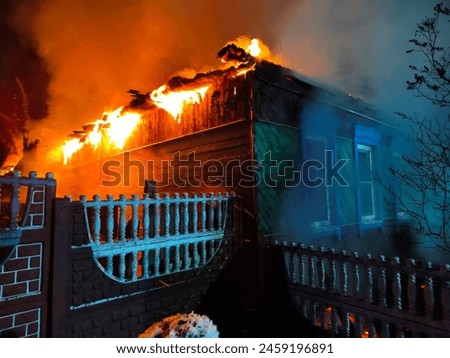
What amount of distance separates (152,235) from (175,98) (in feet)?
16.5

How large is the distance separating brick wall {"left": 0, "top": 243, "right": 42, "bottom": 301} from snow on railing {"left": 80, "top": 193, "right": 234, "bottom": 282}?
78 centimetres

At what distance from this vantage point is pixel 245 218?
23.3 feet

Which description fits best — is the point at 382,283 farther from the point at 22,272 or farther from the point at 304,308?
the point at 22,272

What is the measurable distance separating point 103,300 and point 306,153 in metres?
6.65

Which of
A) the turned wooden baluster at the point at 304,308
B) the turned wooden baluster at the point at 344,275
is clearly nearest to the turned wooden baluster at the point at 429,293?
the turned wooden baluster at the point at 344,275

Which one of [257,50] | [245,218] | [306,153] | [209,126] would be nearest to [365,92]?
[306,153]

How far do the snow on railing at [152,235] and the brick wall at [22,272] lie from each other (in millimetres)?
777

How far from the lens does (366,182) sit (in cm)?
1098

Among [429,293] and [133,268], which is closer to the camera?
[429,293]

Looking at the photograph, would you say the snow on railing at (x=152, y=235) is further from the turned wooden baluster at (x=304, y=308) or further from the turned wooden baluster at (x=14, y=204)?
the turned wooden baluster at (x=304, y=308)

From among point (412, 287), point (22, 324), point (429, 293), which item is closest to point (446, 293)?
point (429, 293)

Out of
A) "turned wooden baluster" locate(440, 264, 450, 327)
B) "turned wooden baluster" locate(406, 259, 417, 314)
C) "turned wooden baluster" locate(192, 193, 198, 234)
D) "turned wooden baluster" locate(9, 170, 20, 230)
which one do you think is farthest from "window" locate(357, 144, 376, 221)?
"turned wooden baluster" locate(9, 170, 20, 230)

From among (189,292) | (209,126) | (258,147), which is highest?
(209,126)
